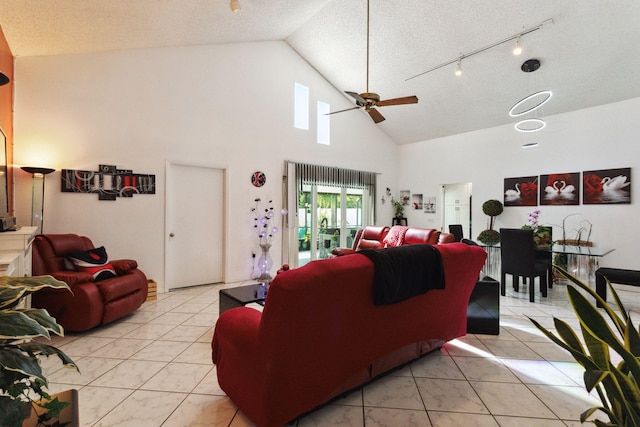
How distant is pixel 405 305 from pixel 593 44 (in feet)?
15.4

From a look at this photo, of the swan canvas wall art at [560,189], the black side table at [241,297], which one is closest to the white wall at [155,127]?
the black side table at [241,297]

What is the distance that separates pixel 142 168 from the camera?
13.9 feet

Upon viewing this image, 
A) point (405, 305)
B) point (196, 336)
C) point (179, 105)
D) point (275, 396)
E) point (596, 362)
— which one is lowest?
point (196, 336)

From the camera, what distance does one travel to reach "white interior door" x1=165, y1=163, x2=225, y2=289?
14.8ft

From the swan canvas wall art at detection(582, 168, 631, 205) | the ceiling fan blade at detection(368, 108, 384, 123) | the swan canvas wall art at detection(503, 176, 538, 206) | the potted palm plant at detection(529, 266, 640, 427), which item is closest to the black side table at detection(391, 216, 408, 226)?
the swan canvas wall art at detection(503, 176, 538, 206)

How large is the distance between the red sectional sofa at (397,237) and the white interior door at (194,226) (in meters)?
2.15

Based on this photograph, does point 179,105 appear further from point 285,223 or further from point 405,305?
point 405,305

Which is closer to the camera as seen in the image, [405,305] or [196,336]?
[405,305]

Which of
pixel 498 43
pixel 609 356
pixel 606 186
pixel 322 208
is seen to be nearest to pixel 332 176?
pixel 322 208

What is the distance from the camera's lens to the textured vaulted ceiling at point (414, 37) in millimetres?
3307

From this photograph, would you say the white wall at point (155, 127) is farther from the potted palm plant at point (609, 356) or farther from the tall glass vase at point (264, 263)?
the potted palm plant at point (609, 356)

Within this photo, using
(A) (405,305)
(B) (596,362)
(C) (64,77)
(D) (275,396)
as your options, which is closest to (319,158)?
(C) (64,77)

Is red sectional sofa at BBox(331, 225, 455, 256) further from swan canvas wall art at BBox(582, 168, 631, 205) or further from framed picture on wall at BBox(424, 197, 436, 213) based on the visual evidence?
swan canvas wall art at BBox(582, 168, 631, 205)

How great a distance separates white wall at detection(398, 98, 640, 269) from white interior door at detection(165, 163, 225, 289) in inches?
192
